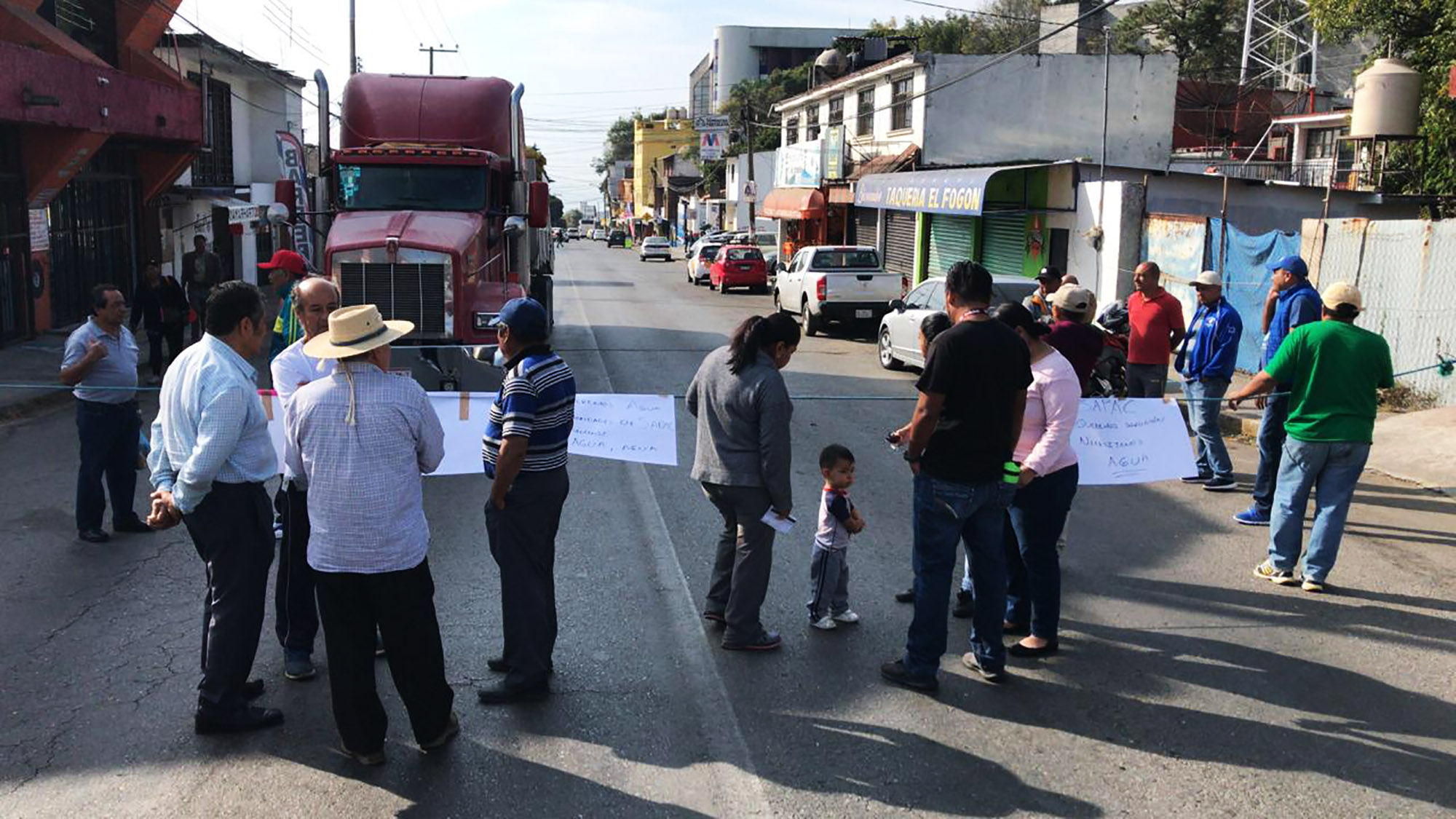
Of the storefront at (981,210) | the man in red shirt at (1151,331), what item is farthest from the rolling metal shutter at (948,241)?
the man in red shirt at (1151,331)

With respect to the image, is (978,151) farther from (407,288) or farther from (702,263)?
(407,288)

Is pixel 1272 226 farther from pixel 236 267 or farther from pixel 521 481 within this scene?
pixel 236 267

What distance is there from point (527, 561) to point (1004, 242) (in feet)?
81.2

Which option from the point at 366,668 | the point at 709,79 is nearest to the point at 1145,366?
the point at 366,668

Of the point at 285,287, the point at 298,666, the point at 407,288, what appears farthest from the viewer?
the point at 407,288

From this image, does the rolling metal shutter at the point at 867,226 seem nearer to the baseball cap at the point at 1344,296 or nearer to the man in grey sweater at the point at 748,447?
the baseball cap at the point at 1344,296

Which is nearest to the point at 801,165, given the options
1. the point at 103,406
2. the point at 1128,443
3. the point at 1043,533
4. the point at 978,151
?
the point at 978,151

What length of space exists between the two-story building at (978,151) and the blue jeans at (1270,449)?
15.7m

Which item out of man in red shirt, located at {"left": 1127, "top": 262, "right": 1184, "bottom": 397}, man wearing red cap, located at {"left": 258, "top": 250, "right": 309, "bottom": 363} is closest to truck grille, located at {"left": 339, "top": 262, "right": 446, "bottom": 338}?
man wearing red cap, located at {"left": 258, "top": 250, "right": 309, "bottom": 363}

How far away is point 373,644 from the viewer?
16.1ft

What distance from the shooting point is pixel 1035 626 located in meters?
6.21

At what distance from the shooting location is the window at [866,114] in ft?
131

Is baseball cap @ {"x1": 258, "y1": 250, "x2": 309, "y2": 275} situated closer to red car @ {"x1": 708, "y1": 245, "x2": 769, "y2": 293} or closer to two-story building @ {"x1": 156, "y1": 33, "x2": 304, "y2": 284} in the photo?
two-story building @ {"x1": 156, "y1": 33, "x2": 304, "y2": 284}

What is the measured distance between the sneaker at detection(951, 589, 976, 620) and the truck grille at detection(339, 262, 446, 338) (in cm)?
803
